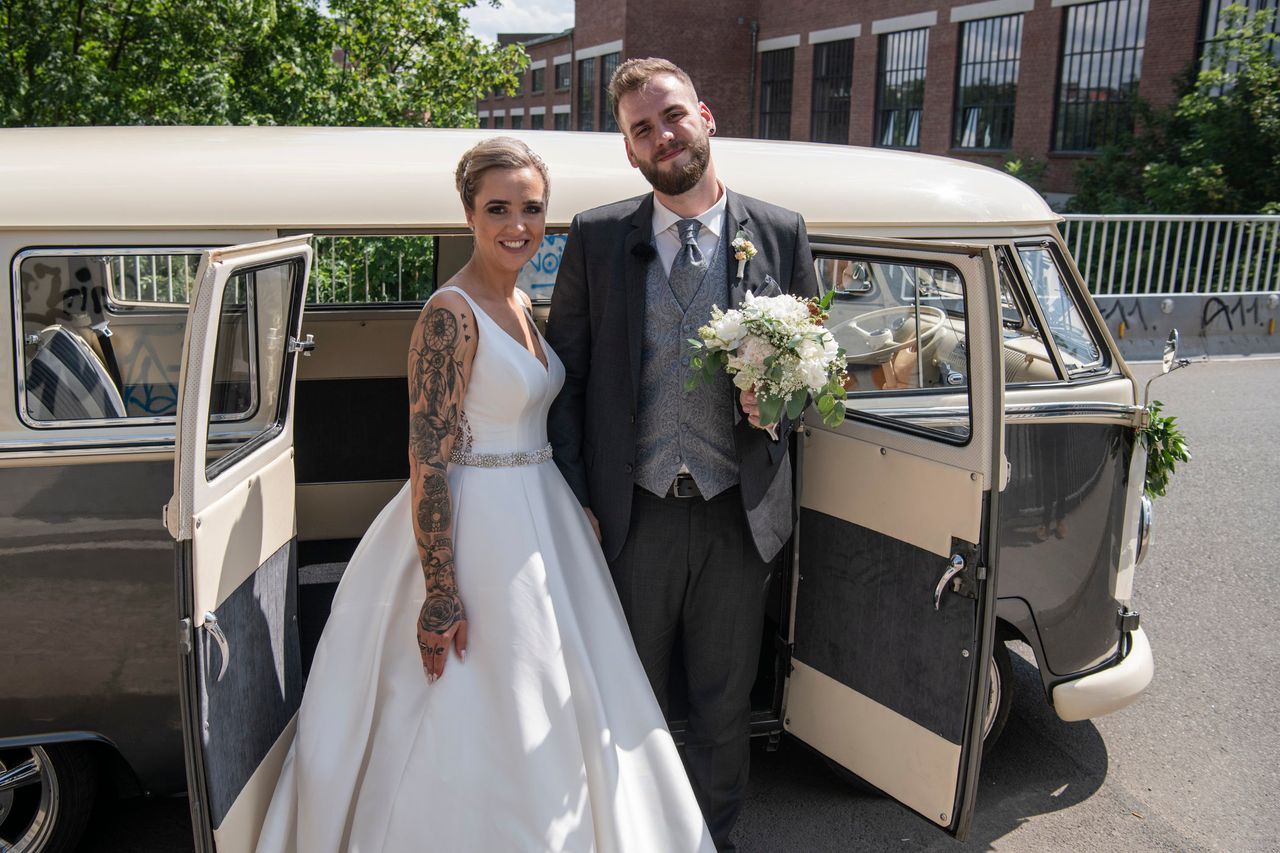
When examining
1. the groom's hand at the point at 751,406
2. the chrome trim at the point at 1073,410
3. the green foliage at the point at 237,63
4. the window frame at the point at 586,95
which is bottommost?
the chrome trim at the point at 1073,410

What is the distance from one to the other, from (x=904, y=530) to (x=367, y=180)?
6.40ft

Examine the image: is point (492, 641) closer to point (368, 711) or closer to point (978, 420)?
point (368, 711)

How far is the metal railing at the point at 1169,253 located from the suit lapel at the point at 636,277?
422 inches

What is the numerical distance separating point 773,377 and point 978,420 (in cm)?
61

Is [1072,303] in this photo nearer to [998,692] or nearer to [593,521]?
[998,692]

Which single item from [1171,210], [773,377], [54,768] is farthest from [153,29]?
[1171,210]

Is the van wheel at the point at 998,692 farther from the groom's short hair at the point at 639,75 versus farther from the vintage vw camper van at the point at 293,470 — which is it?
the groom's short hair at the point at 639,75

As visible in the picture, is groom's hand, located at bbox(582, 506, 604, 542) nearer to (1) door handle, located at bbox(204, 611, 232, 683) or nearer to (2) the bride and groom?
(2) the bride and groom

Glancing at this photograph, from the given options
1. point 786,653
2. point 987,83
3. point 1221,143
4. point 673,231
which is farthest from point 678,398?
point 987,83

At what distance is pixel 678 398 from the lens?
9.87 feet

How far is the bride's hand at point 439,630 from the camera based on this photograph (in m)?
2.87

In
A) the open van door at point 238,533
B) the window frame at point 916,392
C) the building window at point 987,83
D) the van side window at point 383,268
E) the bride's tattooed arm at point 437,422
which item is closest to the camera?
the open van door at point 238,533

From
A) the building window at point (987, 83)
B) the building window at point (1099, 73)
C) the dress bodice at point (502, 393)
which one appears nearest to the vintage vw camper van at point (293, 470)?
the dress bodice at point (502, 393)

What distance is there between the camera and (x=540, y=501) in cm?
301
